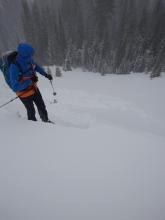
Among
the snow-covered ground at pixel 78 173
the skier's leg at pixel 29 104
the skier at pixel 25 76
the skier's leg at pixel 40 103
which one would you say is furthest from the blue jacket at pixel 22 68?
the snow-covered ground at pixel 78 173

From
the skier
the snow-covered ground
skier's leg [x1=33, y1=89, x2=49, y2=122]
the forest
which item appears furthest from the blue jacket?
the forest

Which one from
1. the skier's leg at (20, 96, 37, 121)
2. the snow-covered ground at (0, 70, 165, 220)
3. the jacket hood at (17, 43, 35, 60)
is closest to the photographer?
the snow-covered ground at (0, 70, 165, 220)

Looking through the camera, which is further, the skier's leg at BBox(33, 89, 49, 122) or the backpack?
the skier's leg at BBox(33, 89, 49, 122)

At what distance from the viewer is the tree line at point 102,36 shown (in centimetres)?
1303

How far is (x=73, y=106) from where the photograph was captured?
623 centimetres

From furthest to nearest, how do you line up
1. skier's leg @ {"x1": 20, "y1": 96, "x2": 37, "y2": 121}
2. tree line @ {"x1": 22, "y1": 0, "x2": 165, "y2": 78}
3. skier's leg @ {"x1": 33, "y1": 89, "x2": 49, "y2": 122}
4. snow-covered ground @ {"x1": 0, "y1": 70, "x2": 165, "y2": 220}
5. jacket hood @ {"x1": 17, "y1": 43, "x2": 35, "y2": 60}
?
tree line @ {"x1": 22, "y1": 0, "x2": 165, "y2": 78} → skier's leg @ {"x1": 33, "y1": 89, "x2": 49, "y2": 122} → skier's leg @ {"x1": 20, "y1": 96, "x2": 37, "y2": 121} → jacket hood @ {"x1": 17, "y1": 43, "x2": 35, "y2": 60} → snow-covered ground @ {"x1": 0, "y1": 70, "x2": 165, "y2": 220}

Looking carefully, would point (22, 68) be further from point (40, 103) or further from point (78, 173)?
point (78, 173)

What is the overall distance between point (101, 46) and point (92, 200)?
14.9 meters

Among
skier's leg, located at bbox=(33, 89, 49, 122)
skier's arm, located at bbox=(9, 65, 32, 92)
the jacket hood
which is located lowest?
skier's leg, located at bbox=(33, 89, 49, 122)

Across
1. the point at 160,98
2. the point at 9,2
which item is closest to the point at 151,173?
the point at 160,98

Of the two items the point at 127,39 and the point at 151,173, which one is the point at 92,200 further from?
the point at 127,39

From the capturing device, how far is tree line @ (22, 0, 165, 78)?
1303 centimetres

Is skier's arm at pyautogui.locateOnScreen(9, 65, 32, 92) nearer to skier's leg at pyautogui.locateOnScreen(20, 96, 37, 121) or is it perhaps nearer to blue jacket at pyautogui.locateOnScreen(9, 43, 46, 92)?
blue jacket at pyautogui.locateOnScreen(9, 43, 46, 92)

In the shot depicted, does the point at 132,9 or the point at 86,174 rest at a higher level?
the point at 132,9
